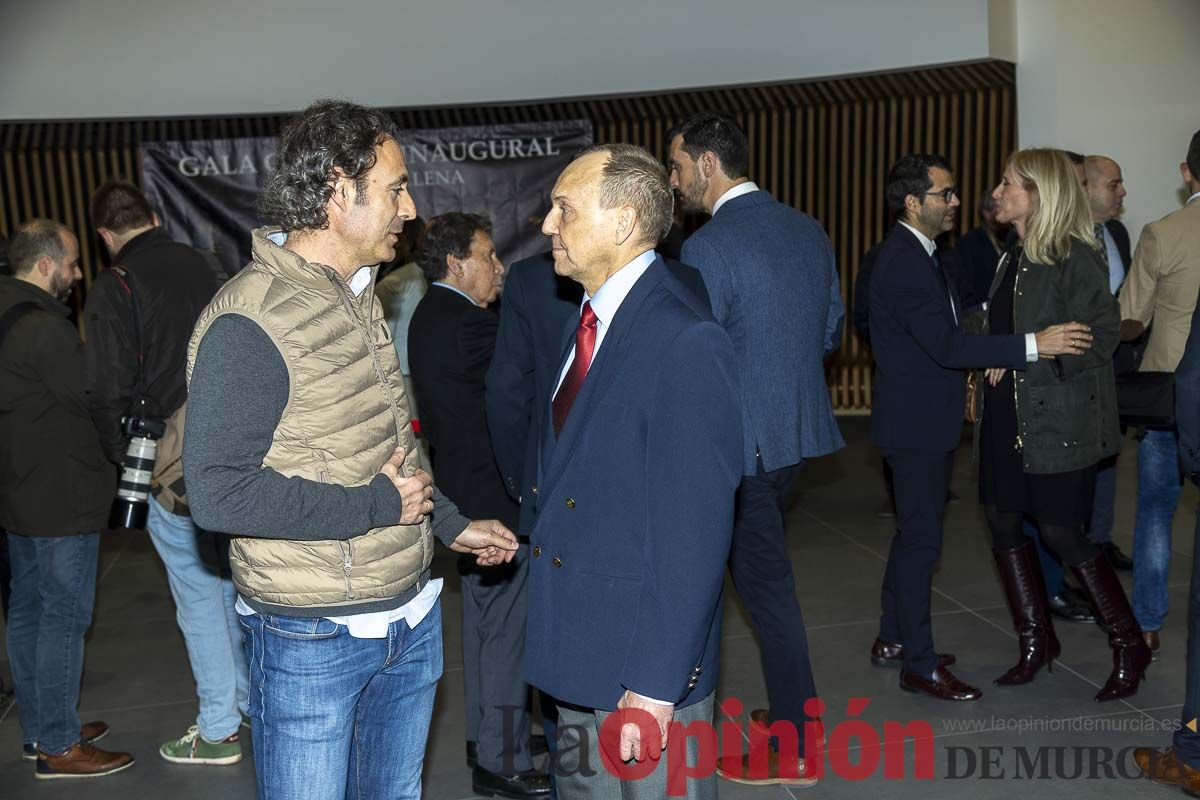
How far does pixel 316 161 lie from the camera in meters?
1.85

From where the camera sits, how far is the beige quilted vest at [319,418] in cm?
180

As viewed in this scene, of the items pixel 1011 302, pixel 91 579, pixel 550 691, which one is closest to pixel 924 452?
pixel 1011 302

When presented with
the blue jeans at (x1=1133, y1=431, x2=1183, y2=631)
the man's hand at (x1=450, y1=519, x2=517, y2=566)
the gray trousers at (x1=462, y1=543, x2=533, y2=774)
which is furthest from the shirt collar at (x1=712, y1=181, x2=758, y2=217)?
the blue jeans at (x1=1133, y1=431, x2=1183, y2=631)

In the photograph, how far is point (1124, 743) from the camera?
3340 mm

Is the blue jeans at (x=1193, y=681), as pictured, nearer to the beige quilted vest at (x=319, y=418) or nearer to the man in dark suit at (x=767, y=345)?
the man in dark suit at (x=767, y=345)

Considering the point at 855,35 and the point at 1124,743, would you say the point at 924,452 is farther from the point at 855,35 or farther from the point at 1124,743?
the point at 855,35

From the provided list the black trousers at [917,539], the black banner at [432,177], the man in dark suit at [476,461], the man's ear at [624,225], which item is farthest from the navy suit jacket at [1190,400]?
the black banner at [432,177]

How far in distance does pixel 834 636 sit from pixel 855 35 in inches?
234

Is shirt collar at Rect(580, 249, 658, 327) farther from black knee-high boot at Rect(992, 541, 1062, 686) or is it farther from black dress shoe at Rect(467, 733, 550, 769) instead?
black knee-high boot at Rect(992, 541, 1062, 686)

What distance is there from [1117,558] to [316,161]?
4.46 m

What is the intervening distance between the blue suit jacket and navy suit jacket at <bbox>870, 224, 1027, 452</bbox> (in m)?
0.43

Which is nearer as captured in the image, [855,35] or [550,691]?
[550,691]

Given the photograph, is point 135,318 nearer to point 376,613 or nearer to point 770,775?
point 376,613

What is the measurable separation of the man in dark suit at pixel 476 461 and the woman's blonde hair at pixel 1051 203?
169 centimetres
